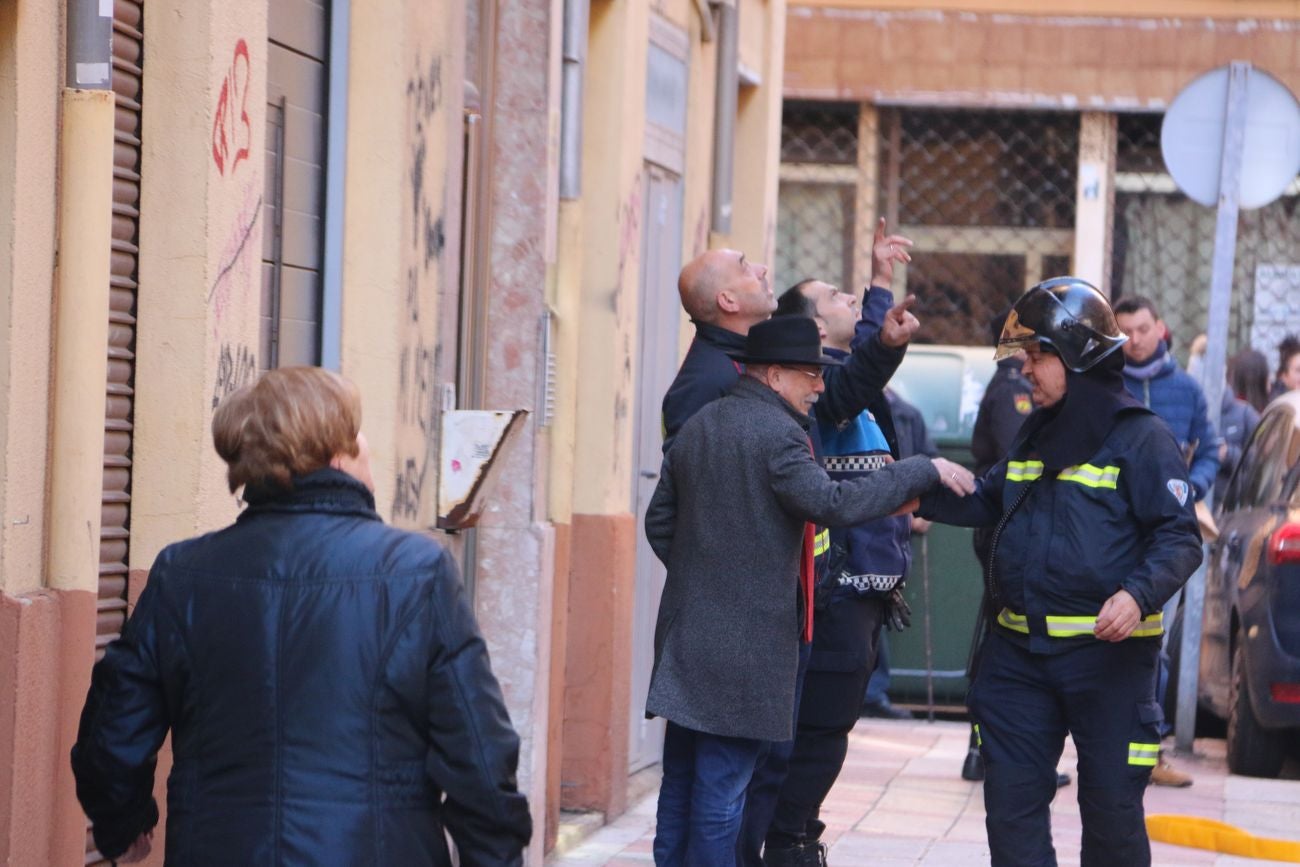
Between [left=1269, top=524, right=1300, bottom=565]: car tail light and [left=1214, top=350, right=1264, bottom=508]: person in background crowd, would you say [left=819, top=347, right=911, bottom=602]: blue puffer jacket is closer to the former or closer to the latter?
[left=1269, top=524, right=1300, bottom=565]: car tail light

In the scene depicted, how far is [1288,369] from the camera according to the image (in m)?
15.2

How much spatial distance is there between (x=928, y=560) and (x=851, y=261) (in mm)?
6333

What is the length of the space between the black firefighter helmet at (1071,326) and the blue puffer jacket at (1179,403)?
3772 mm

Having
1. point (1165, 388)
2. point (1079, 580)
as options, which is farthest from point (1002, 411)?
point (1079, 580)

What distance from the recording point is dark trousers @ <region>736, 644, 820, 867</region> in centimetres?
668

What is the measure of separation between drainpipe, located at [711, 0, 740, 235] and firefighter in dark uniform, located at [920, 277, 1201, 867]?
196 inches

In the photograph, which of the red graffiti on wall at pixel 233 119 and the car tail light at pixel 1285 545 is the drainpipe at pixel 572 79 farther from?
the car tail light at pixel 1285 545

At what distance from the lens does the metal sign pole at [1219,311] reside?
36.1 ft

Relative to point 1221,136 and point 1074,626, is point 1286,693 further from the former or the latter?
point 1074,626

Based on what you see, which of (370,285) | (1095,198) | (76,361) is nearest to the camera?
(76,361)

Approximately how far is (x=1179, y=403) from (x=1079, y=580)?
4160mm

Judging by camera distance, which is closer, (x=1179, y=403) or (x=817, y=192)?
(x=1179, y=403)

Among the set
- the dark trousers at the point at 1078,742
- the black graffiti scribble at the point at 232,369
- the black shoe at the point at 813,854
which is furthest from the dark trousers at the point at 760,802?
the black graffiti scribble at the point at 232,369

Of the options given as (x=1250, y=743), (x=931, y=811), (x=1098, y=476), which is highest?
(x=1098, y=476)
